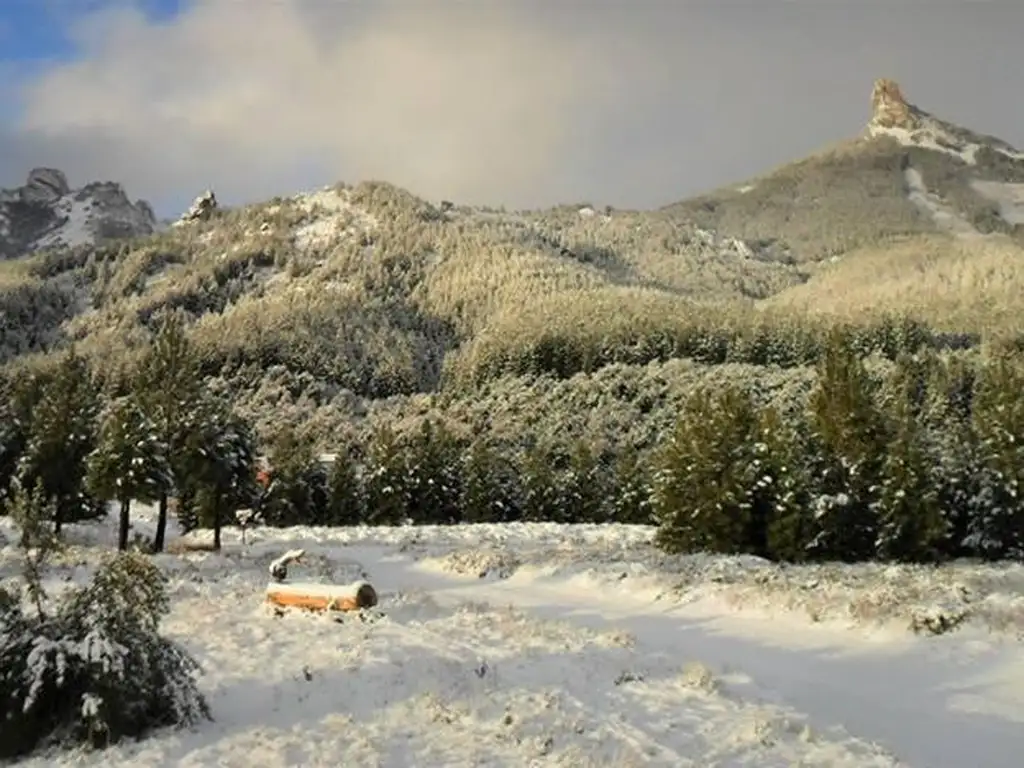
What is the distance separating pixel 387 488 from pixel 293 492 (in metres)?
9.68

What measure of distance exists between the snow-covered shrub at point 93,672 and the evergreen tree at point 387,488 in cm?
6457

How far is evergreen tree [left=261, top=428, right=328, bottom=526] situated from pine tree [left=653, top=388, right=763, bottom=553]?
47519 millimetres

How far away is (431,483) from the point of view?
82250 mm

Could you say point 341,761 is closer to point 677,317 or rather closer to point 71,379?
point 71,379

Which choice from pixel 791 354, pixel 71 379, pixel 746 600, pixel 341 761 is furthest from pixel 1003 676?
pixel 791 354

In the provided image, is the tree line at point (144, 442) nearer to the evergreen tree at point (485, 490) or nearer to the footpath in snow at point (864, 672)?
the footpath in snow at point (864, 672)

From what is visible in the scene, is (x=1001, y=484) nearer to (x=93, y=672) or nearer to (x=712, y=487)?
(x=712, y=487)

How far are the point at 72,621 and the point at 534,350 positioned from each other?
156444 millimetres

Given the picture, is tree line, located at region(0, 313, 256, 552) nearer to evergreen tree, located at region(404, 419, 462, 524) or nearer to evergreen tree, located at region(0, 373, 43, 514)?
evergreen tree, located at region(0, 373, 43, 514)

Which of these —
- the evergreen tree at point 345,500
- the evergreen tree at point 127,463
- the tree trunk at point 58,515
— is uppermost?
the evergreen tree at point 127,463

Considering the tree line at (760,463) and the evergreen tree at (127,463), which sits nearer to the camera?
the tree line at (760,463)

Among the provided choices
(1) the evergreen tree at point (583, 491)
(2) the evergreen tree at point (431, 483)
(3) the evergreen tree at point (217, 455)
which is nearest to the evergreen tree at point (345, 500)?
(2) the evergreen tree at point (431, 483)

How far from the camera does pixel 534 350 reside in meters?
170

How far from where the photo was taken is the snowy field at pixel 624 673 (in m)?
13.0
